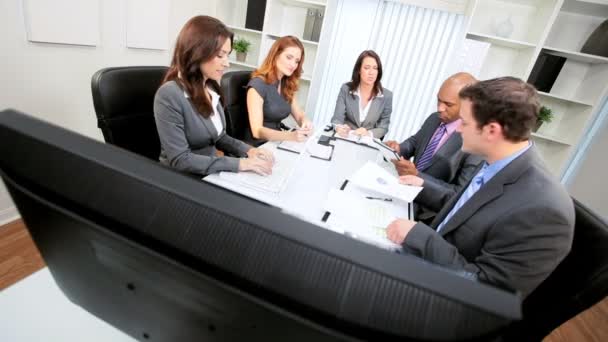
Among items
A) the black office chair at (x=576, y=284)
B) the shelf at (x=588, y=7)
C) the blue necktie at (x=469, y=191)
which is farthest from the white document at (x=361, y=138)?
the shelf at (x=588, y=7)

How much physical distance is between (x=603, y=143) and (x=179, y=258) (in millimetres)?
4093

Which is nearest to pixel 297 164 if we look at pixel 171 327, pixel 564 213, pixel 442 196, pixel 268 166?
pixel 268 166

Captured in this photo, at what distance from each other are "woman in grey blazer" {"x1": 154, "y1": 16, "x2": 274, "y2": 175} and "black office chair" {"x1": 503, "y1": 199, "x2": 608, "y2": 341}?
43.0 inches

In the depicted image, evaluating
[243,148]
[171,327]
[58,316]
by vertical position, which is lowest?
[243,148]

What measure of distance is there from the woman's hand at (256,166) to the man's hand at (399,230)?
574 millimetres

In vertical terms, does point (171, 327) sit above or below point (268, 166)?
above

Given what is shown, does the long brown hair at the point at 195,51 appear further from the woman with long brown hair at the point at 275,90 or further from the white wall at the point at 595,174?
the white wall at the point at 595,174

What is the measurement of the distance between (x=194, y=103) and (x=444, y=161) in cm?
136

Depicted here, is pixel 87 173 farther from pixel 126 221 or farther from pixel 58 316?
pixel 58 316

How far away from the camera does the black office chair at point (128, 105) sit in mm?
1274

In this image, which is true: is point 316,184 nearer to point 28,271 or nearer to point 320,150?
point 320,150

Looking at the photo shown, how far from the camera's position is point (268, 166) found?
1.34m

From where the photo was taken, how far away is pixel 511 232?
849mm

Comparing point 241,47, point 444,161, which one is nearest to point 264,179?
point 444,161
